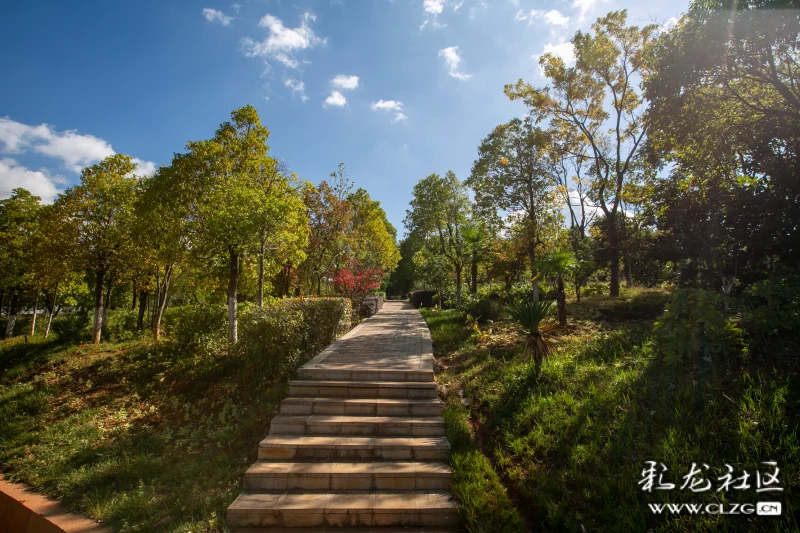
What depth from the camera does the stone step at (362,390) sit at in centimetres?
514

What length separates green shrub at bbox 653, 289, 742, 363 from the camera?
162 inches

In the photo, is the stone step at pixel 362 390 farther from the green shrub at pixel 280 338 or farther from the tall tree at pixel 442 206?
the tall tree at pixel 442 206

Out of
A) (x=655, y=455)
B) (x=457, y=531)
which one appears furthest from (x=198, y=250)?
(x=655, y=455)

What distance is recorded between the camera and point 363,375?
216 inches

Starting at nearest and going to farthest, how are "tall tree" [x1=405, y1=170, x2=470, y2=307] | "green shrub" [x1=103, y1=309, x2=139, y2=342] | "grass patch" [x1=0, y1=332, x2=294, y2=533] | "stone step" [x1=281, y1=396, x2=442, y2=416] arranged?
"grass patch" [x1=0, y1=332, x2=294, y2=533]
"stone step" [x1=281, y1=396, x2=442, y2=416]
"green shrub" [x1=103, y1=309, x2=139, y2=342]
"tall tree" [x1=405, y1=170, x2=470, y2=307]

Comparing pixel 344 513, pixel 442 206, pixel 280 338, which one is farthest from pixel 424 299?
pixel 344 513

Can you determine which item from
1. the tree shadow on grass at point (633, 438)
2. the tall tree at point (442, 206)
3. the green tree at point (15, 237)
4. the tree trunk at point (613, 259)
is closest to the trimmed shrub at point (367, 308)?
the tall tree at point (442, 206)

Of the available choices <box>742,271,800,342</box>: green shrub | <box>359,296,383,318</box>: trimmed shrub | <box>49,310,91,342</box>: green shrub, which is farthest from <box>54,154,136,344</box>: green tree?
<box>742,271,800,342</box>: green shrub

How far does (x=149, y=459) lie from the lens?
193 inches

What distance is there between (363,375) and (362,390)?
0.33 m

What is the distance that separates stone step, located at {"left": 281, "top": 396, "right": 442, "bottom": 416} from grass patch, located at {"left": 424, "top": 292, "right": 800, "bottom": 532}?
20.1 inches

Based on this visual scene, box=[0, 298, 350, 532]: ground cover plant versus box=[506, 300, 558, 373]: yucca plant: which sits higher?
box=[506, 300, 558, 373]: yucca plant

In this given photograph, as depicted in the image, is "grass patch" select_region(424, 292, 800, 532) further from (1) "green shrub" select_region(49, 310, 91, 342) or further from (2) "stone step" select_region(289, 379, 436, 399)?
(1) "green shrub" select_region(49, 310, 91, 342)

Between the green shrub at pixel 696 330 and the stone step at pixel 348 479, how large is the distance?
321cm
